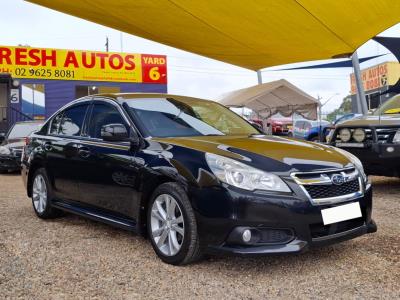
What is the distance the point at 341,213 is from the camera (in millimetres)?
3494

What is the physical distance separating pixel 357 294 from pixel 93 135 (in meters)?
2.82

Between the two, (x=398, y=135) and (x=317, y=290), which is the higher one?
(x=398, y=135)

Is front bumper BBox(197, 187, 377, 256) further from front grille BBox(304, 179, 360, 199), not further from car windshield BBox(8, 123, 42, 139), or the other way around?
car windshield BBox(8, 123, 42, 139)

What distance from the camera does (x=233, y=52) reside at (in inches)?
480

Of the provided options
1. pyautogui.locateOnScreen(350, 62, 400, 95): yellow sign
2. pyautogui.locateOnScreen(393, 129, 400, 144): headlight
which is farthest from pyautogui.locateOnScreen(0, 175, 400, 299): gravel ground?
pyautogui.locateOnScreen(350, 62, 400, 95): yellow sign

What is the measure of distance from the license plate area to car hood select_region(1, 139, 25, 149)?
9.51 meters

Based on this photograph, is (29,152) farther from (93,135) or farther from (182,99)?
(182,99)

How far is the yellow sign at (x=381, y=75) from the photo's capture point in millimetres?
33531

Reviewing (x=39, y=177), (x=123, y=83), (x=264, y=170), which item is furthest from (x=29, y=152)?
(x=123, y=83)

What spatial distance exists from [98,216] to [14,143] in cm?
809

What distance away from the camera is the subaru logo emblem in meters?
3.51

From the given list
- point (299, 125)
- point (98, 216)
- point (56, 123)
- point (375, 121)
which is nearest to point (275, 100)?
point (299, 125)

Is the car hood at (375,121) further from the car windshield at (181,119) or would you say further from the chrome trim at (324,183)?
the chrome trim at (324,183)

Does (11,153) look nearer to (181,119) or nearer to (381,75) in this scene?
(181,119)
